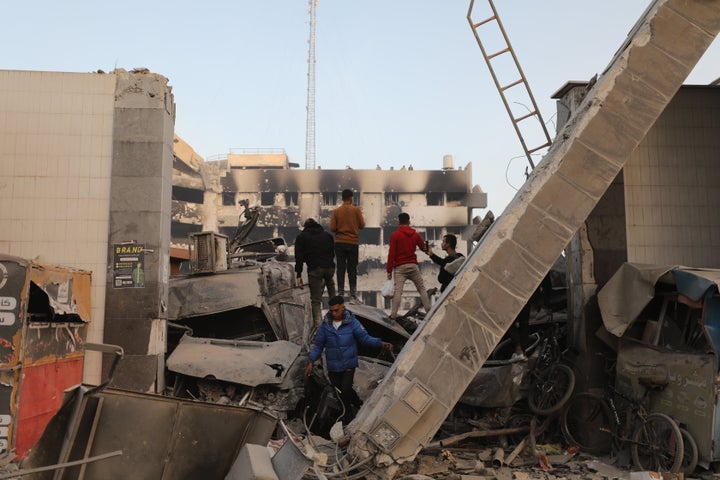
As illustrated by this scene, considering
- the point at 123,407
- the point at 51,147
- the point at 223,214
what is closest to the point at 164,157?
the point at 51,147

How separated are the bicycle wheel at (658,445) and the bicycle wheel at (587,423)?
0.78 m

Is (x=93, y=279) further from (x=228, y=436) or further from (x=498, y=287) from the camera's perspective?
(x=498, y=287)

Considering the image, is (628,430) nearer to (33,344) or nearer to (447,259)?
(447,259)

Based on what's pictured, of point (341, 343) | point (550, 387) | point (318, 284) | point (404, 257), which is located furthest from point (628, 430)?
point (318, 284)

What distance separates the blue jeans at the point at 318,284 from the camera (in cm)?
1023

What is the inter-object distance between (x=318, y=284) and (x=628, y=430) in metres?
5.04

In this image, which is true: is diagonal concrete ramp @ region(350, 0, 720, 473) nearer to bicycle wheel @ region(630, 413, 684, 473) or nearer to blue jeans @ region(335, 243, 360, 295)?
bicycle wheel @ region(630, 413, 684, 473)

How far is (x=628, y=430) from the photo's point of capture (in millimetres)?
7582

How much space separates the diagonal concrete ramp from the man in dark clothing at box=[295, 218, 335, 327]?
369 cm

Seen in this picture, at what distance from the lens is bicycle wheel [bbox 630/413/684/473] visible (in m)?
6.73

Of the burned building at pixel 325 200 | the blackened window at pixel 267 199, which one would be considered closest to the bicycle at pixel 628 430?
the burned building at pixel 325 200

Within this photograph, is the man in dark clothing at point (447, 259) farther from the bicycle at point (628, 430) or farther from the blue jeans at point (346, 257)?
the bicycle at point (628, 430)

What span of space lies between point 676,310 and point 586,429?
6.42 ft

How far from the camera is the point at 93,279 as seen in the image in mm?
8406
